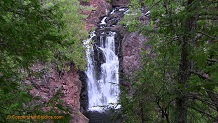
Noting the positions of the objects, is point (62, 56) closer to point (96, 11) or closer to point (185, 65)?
point (185, 65)

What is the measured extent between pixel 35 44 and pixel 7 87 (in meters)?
0.81

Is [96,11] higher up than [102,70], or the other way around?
→ [96,11]

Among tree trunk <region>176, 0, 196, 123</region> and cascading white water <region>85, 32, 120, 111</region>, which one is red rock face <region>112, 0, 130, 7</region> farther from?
tree trunk <region>176, 0, 196, 123</region>

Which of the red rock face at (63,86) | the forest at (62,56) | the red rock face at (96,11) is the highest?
the red rock face at (96,11)

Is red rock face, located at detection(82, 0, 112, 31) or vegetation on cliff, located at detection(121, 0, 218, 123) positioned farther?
red rock face, located at detection(82, 0, 112, 31)

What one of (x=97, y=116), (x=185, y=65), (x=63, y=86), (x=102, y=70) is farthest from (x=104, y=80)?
(x=185, y=65)

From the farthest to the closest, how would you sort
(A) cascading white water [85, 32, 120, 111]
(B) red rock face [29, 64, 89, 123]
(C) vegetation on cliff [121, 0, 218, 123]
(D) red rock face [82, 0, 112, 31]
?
(D) red rock face [82, 0, 112, 31] < (A) cascading white water [85, 32, 120, 111] < (B) red rock face [29, 64, 89, 123] < (C) vegetation on cliff [121, 0, 218, 123]

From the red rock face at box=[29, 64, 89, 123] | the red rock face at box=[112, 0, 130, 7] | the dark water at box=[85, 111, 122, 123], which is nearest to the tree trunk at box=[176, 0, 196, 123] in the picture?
the red rock face at box=[29, 64, 89, 123]

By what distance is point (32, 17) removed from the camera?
12.3 ft

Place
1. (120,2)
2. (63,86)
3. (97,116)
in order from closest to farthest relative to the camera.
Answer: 1. (63,86)
2. (97,116)
3. (120,2)

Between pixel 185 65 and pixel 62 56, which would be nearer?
pixel 62 56

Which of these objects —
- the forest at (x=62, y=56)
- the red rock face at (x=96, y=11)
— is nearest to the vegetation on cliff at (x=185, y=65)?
the forest at (x=62, y=56)

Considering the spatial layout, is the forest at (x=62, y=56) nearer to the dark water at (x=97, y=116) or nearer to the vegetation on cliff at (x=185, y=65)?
the vegetation on cliff at (x=185, y=65)

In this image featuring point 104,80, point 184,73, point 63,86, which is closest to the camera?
point 184,73
